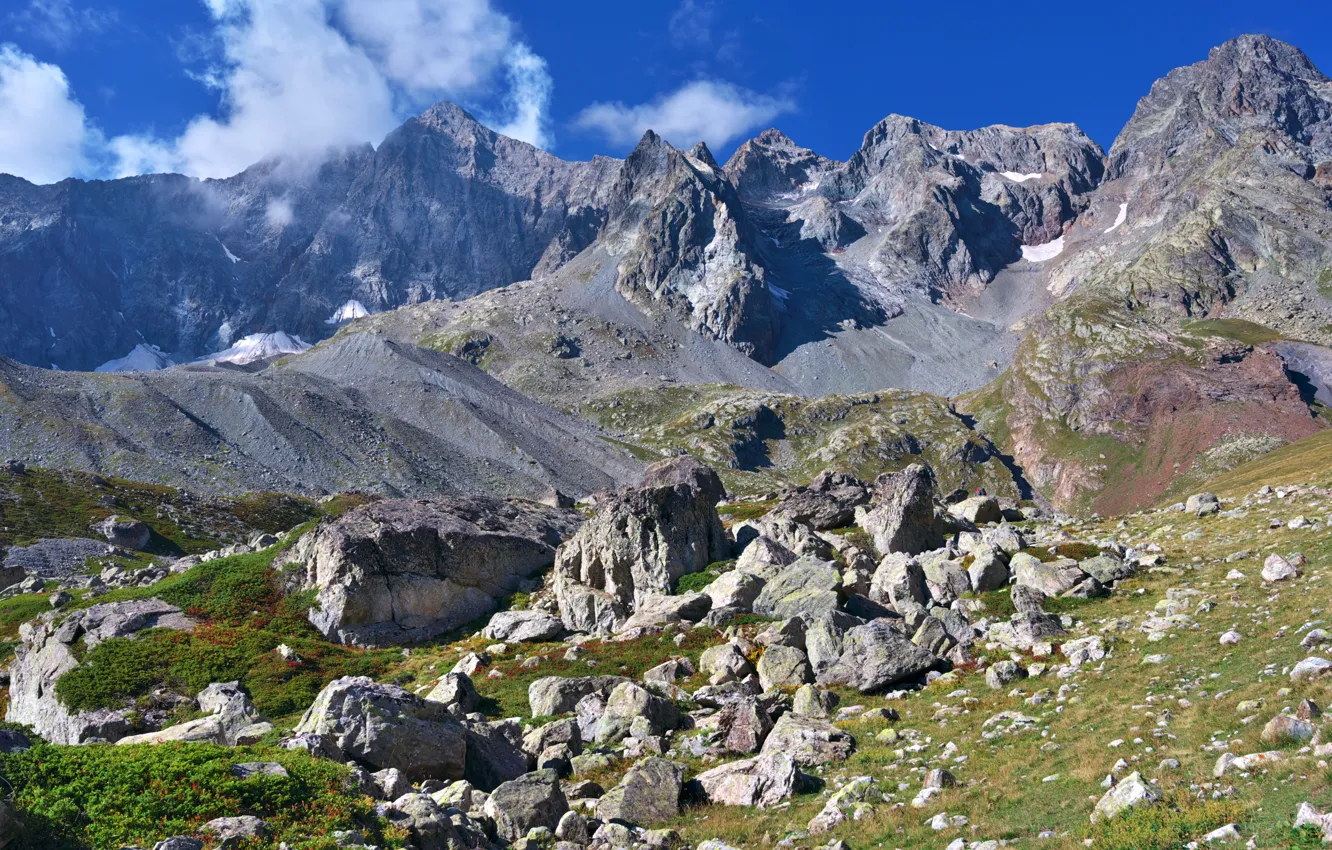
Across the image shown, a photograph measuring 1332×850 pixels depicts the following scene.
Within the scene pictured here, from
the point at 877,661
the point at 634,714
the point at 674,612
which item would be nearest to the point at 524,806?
the point at 634,714

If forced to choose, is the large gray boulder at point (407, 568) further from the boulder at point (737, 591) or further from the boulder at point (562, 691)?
the boulder at point (562, 691)

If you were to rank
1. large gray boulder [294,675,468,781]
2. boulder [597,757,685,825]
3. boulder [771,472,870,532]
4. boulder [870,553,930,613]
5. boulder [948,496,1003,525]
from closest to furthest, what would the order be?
boulder [597,757,685,825] < large gray boulder [294,675,468,781] < boulder [870,553,930,613] < boulder [771,472,870,532] < boulder [948,496,1003,525]

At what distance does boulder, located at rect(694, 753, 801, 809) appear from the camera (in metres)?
20.6

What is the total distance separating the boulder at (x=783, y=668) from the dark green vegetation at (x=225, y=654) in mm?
21925

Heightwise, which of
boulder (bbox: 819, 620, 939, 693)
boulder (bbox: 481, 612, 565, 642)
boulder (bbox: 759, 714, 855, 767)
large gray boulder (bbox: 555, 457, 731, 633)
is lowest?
boulder (bbox: 759, 714, 855, 767)

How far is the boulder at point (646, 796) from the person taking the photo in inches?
799

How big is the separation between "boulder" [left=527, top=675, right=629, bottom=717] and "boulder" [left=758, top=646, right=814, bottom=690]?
18.0ft

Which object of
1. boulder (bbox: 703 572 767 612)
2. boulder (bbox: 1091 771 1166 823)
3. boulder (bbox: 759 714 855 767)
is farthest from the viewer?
boulder (bbox: 703 572 767 612)

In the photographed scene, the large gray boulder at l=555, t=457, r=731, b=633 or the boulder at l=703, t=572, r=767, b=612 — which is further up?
the large gray boulder at l=555, t=457, r=731, b=633

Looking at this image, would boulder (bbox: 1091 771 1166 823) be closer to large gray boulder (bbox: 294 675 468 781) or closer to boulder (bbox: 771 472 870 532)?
large gray boulder (bbox: 294 675 468 781)

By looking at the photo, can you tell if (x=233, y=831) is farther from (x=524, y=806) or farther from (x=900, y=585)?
(x=900, y=585)

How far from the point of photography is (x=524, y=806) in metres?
19.8

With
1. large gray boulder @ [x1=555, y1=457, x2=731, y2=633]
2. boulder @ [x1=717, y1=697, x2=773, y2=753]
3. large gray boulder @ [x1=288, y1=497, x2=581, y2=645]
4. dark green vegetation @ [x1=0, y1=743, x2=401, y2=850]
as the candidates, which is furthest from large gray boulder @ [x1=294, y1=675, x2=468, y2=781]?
large gray boulder @ [x1=288, y1=497, x2=581, y2=645]

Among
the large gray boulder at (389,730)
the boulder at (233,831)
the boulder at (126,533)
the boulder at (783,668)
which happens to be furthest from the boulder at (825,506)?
the boulder at (126,533)
